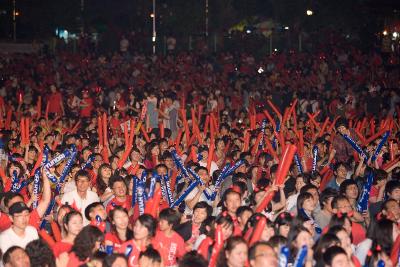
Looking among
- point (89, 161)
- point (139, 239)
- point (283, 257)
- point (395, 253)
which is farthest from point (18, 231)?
point (89, 161)

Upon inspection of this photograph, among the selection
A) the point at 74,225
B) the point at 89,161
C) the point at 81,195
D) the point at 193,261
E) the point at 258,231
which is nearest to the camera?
the point at 193,261

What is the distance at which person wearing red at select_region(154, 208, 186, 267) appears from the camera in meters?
7.47

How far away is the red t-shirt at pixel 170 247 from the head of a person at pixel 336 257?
1490mm

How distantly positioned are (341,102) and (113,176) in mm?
9791

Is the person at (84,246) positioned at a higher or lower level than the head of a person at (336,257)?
lower

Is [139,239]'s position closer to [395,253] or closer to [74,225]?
[74,225]

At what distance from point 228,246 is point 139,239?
90 centimetres

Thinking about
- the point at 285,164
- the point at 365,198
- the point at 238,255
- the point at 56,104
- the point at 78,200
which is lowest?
the point at 56,104

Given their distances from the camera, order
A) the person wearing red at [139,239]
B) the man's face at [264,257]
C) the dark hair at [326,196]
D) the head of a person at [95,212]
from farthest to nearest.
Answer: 1. the dark hair at [326,196]
2. the head of a person at [95,212]
3. the person wearing red at [139,239]
4. the man's face at [264,257]

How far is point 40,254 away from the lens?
6.86m

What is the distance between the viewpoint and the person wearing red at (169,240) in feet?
24.5

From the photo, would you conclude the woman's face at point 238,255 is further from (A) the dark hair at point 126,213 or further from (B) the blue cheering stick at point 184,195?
(B) the blue cheering stick at point 184,195

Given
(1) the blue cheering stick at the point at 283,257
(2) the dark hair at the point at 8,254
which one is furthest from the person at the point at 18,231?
(1) the blue cheering stick at the point at 283,257

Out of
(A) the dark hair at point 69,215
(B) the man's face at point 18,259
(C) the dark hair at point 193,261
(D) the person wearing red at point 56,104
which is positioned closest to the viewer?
(C) the dark hair at point 193,261
